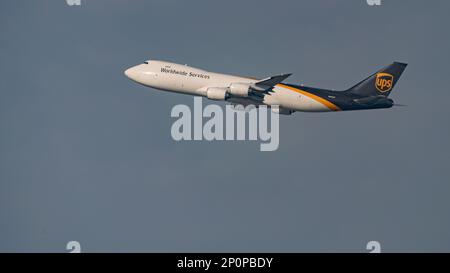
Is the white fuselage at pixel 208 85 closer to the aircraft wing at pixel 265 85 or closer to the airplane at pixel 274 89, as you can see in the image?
the airplane at pixel 274 89

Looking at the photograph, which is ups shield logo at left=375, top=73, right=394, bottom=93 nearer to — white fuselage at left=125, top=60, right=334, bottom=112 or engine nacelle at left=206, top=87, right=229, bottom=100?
white fuselage at left=125, top=60, right=334, bottom=112

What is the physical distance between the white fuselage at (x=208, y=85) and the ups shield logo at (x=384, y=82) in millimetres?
6202

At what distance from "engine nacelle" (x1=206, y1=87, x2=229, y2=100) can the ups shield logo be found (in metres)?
17.0

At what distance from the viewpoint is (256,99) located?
9706 cm

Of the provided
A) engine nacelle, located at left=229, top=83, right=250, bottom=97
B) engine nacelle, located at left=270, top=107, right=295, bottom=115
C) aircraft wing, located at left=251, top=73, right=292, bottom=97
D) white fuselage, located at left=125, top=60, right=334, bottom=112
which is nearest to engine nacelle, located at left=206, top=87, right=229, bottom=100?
engine nacelle, located at left=229, top=83, right=250, bottom=97

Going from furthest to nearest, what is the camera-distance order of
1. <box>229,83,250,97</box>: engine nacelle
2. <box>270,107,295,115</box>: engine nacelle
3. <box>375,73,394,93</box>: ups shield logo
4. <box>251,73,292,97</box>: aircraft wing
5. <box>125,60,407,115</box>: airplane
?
<box>270,107,295,115</box>: engine nacelle < <box>375,73,394,93</box>: ups shield logo < <box>125,60,407,115</box>: airplane < <box>251,73,292,97</box>: aircraft wing < <box>229,83,250,97</box>: engine nacelle

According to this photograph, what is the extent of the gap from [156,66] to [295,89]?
52.8 feet

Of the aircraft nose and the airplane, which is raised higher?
the aircraft nose

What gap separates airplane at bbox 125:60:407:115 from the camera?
9619 centimetres

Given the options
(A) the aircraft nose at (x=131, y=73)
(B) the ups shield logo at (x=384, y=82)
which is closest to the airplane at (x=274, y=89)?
(B) the ups shield logo at (x=384, y=82)

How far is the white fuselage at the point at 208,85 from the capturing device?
318 ft

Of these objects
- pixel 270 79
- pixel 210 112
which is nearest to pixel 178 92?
pixel 210 112

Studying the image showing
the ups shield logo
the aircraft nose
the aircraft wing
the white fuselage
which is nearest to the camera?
the aircraft wing
